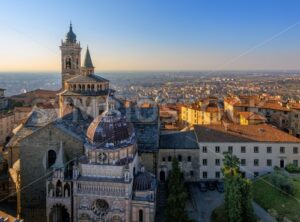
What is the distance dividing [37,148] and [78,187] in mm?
6588

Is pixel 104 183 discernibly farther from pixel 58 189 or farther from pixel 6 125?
pixel 6 125

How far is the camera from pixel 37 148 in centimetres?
3434

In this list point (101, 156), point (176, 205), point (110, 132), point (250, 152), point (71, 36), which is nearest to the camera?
point (176, 205)

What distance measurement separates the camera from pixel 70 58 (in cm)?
6291

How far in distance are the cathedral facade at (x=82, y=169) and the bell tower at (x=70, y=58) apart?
71.7 ft

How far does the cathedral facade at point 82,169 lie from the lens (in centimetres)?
3056

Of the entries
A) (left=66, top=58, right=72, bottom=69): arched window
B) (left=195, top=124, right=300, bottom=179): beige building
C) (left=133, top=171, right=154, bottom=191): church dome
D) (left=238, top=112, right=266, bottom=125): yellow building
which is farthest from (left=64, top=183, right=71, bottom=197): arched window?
(left=238, top=112, right=266, bottom=125): yellow building

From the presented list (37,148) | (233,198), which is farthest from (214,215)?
(37,148)

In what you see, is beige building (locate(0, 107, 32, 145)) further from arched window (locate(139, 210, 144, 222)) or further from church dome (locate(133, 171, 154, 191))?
arched window (locate(139, 210, 144, 222))

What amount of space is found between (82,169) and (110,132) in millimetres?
4181

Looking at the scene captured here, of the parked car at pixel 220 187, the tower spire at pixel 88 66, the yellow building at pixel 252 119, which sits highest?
the tower spire at pixel 88 66

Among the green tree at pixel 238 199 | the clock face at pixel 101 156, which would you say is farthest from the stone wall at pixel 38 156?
the green tree at pixel 238 199

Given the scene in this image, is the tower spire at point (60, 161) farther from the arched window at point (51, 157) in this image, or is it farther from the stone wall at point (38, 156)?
the arched window at point (51, 157)

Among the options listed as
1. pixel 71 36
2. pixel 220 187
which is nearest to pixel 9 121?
pixel 71 36
